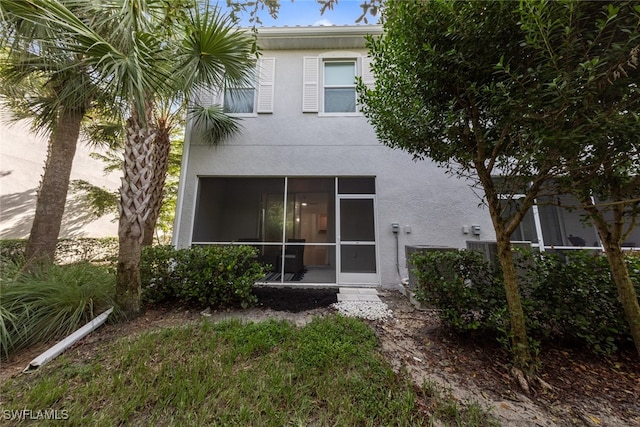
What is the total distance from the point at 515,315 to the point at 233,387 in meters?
2.99

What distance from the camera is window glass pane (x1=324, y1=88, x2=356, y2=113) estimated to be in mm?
6113

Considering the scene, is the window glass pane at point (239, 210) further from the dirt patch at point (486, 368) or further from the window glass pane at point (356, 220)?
the dirt patch at point (486, 368)

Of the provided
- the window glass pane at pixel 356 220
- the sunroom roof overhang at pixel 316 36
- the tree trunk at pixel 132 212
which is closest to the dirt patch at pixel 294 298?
the window glass pane at pixel 356 220

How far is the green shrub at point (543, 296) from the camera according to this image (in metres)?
2.60

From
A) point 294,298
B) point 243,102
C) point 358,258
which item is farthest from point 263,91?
point 294,298

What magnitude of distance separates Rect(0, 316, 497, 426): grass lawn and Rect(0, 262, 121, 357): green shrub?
0.72 metres

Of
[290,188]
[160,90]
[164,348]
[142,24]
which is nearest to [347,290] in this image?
[290,188]

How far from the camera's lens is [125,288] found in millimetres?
3309

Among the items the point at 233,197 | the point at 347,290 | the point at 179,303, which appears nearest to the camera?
the point at 179,303

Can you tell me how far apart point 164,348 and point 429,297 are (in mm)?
3428

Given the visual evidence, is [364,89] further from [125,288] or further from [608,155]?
[125,288]

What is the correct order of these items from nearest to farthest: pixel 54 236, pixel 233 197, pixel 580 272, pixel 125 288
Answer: pixel 580 272 < pixel 125 288 < pixel 54 236 < pixel 233 197

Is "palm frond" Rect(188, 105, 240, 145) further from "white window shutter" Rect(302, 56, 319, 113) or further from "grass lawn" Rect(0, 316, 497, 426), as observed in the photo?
"grass lawn" Rect(0, 316, 497, 426)

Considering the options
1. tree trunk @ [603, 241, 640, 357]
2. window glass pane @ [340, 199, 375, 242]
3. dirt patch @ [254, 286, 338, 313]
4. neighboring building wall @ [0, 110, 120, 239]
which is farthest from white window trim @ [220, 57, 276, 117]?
tree trunk @ [603, 241, 640, 357]
